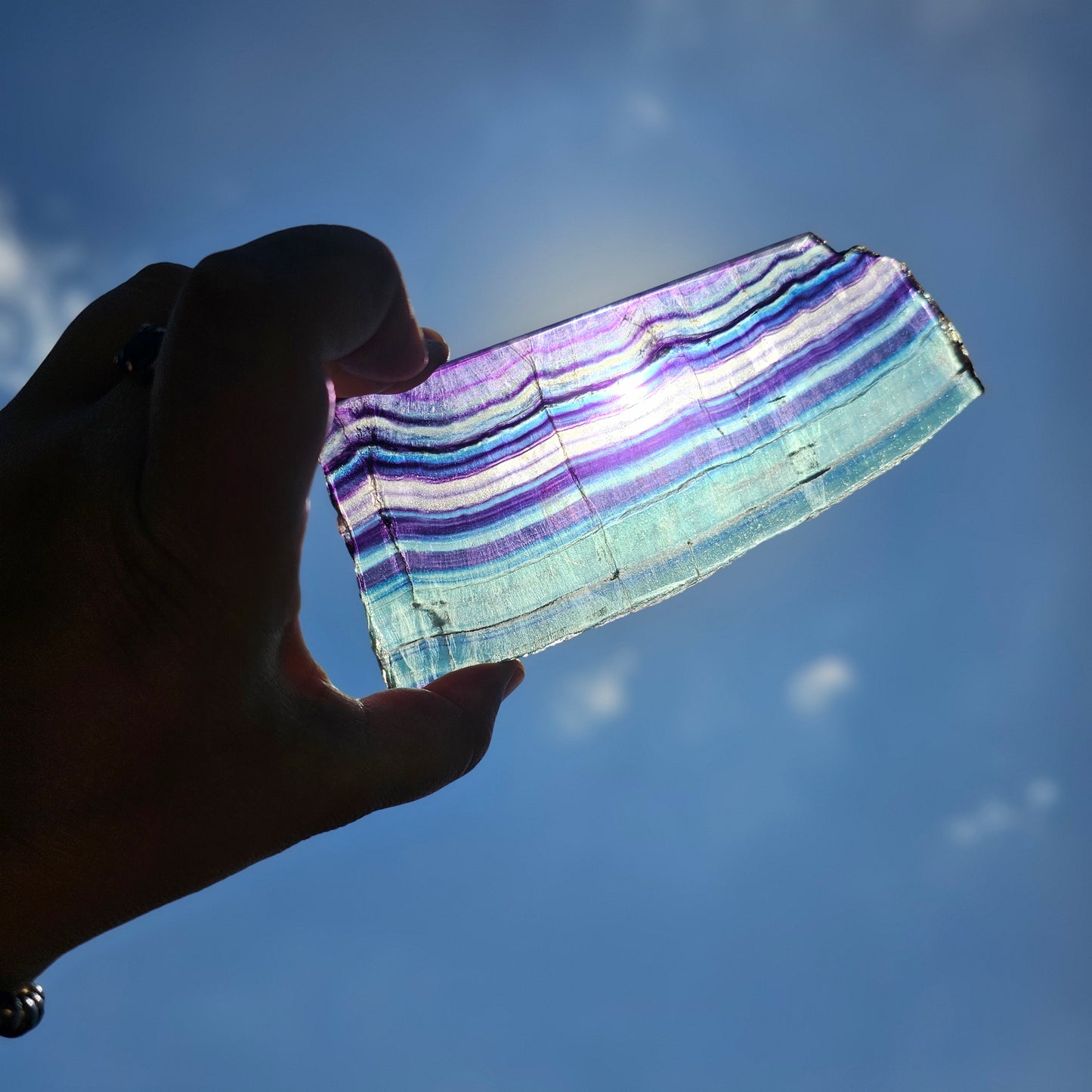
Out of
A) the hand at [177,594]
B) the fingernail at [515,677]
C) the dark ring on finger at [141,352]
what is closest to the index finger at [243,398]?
the hand at [177,594]

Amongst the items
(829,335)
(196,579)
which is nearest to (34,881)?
(196,579)

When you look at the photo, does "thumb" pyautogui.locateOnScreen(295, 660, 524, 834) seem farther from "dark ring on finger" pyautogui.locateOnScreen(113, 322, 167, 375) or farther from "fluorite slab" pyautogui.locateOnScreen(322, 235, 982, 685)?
"dark ring on finger" pyautogui.locateOnScreen(113, 322, 167, 375)

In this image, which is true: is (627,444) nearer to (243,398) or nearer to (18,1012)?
(243,398)

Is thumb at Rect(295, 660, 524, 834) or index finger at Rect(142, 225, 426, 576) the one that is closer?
index finger at Rect(142, 225, 426, 576)

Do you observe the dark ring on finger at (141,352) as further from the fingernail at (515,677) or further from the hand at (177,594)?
the fingernail at (515,677)

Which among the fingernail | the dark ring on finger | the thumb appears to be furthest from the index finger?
the fingernail

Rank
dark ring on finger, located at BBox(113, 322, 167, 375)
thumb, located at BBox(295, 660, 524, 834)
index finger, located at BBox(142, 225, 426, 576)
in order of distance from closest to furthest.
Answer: index finger, located at BBox(142, 225, 426, 576)
dark ring on finger, located at BBox(113, 322, 167, 375)
thumb, located at BBox(295, 660, 524, 834)

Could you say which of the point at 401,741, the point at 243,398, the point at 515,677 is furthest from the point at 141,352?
the point at 515,677
